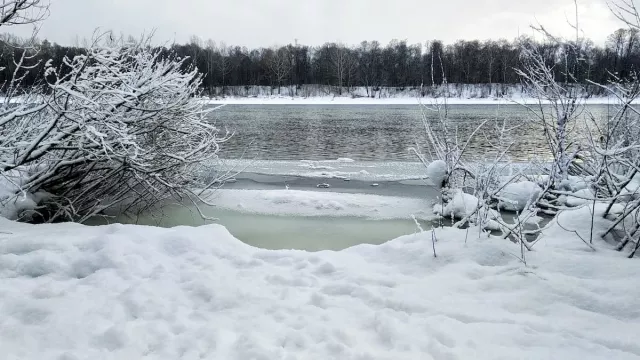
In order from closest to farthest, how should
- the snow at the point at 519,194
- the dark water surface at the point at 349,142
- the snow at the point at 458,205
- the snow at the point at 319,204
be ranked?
the snow at the point at 458,205 → the snow at the point at 319,204 → the snow at the point at 519,194 → the dark water surface at the point at 349,142

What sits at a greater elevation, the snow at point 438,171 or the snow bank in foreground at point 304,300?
Result: the snow at point 438,171

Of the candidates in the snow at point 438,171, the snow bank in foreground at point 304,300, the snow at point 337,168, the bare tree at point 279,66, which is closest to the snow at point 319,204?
the snow at point 438,171

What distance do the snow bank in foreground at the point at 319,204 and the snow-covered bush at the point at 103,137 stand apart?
3.54 feet

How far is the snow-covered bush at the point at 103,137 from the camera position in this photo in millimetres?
5480

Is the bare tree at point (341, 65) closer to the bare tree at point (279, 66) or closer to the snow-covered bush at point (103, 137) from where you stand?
the bare tree at point (279, 66)

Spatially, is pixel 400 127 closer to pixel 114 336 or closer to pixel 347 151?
pixel 347 151

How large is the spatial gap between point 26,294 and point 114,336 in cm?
96

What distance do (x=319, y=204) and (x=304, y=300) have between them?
15.6ft

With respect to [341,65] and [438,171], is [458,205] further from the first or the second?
[341,65]

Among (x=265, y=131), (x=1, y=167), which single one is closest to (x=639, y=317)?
(x=1, y=167)

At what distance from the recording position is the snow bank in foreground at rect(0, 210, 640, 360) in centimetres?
289

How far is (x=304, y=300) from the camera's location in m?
3.59

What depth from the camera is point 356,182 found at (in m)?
10.5

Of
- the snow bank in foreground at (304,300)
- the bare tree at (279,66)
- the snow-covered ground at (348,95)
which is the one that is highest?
the bare tree at (279,66)
